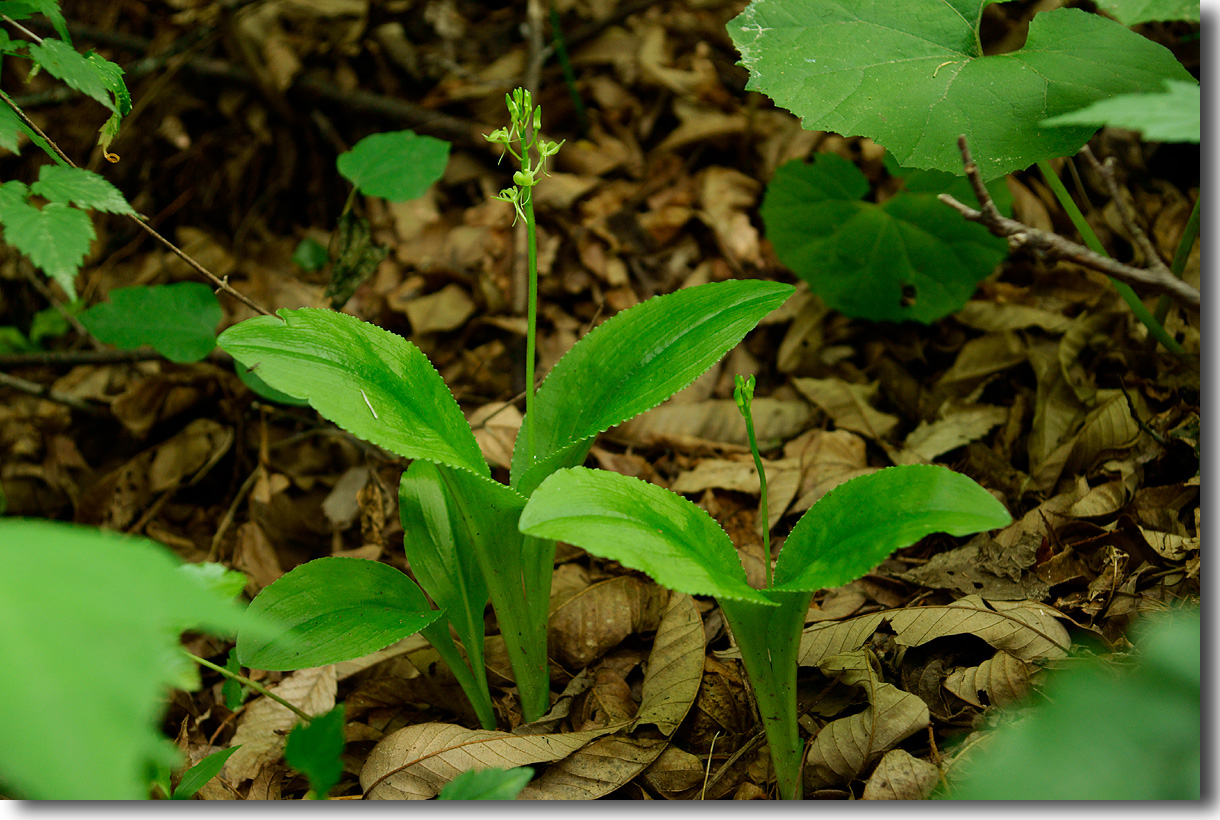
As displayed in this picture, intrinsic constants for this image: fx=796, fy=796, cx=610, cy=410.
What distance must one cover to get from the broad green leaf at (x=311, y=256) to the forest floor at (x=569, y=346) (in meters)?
0.07

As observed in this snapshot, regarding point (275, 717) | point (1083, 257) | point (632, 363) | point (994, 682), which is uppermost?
point (1083, 257)

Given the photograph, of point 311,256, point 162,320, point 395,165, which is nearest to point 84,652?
point 162,320

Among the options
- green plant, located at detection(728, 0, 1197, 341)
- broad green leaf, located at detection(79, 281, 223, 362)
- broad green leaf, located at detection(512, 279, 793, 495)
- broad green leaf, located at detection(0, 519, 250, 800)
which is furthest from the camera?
broad green leaf, located at detection(79, 281, 223, 362)

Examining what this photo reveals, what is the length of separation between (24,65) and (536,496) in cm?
288

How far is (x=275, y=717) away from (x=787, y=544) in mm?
960

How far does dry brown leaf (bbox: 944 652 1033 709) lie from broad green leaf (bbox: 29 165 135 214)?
132 cm

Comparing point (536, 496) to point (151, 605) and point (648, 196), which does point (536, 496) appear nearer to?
point (151, 605)

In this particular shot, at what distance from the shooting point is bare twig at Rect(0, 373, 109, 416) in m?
1.98

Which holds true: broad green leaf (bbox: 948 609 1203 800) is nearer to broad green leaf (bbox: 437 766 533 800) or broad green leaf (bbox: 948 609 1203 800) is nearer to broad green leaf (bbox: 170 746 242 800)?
broad green leaf (bbox: 437 766 533 800)

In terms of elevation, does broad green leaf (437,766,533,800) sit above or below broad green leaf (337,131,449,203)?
below

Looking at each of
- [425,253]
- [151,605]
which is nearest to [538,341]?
[425,253]

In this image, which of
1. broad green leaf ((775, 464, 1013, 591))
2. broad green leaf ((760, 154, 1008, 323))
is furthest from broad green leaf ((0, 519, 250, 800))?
broad green leaf ((760, 154, 1008, 323))

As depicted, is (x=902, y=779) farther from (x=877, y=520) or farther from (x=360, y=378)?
(x=360, y=378)

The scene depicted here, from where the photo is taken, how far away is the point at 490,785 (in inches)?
35.2
